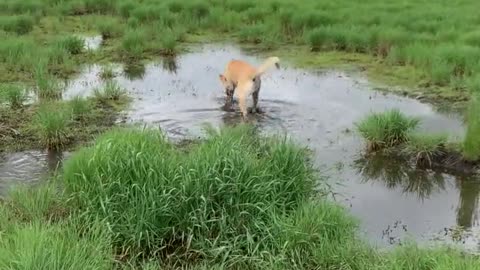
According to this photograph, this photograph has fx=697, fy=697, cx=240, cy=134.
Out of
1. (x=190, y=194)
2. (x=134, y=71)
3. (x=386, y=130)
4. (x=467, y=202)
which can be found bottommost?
(x=467, y=202)

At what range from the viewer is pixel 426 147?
775 centimetres

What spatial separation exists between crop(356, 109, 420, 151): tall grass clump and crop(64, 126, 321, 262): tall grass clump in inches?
79.0

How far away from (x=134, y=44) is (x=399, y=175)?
697cm

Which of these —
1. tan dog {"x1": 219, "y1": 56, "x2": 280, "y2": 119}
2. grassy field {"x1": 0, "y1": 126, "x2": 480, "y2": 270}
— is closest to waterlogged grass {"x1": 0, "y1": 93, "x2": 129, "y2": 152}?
tan dog {"x1": 219, "y1": 56, "x2": 280, "y2": 119}

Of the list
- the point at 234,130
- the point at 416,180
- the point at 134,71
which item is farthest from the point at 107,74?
the point at 416,180

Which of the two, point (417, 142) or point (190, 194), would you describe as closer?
point (190, 194)

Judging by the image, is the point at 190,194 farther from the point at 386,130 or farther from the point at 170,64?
the point at 170,64

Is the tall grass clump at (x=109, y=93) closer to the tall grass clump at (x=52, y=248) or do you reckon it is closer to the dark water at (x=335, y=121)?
the dark water at (x=335, y=121)

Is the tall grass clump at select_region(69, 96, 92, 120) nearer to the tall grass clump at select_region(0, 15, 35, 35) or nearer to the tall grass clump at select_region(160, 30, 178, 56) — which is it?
the tall grass clump at select_region(160, 30, 178, 56)

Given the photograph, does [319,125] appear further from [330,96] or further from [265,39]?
[265,39]

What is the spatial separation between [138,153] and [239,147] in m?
0.91

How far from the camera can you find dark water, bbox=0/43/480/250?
6.59m

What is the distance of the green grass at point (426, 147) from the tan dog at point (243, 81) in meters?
1.92

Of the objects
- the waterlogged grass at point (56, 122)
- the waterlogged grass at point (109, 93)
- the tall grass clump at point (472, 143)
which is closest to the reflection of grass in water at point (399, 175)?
the tall grass clump at point (472, 143)
